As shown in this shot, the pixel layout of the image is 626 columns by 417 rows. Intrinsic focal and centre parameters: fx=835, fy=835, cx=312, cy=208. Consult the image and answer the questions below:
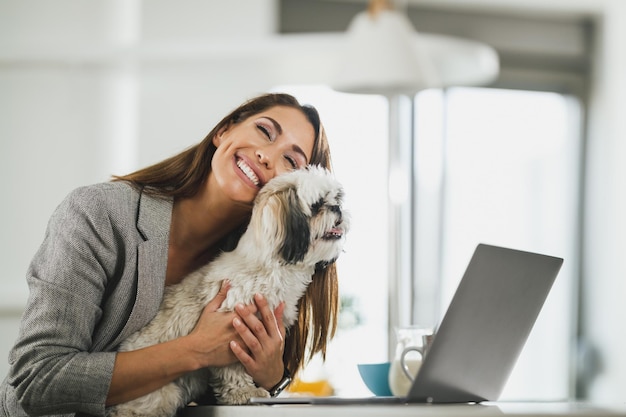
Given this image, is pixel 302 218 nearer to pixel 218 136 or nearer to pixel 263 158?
pixel 263 158

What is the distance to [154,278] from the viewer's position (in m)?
1.58

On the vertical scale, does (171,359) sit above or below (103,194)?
below

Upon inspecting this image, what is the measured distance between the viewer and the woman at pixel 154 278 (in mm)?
1456

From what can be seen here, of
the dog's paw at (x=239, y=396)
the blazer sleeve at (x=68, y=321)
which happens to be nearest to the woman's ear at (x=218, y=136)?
the blazer sleeve at (x=68, y=321)

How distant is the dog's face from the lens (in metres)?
1.58

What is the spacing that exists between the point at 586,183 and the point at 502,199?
587 mm

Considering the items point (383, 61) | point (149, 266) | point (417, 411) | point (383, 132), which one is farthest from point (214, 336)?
point (383, 132)

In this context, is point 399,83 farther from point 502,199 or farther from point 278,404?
point 502,199

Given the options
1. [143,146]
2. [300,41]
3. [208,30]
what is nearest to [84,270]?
[300,41]

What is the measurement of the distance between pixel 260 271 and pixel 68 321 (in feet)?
1.20

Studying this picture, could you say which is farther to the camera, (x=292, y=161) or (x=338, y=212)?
(x=292, y=161)

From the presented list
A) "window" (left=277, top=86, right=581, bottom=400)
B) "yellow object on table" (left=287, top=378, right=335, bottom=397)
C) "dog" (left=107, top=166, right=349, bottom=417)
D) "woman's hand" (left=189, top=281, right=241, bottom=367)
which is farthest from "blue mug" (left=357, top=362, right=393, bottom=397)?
"window" (left=277, top=86, right=581, bottom=400)

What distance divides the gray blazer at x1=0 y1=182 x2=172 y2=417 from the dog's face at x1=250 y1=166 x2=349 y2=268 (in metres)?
0.20

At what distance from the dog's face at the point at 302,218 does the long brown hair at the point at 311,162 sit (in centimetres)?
10
